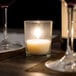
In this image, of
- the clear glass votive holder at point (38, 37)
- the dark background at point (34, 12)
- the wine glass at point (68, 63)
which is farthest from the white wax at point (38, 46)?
the dark background at point (34, 12)

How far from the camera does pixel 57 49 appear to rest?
834 millimetres

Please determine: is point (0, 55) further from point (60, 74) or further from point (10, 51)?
point (60, 74)

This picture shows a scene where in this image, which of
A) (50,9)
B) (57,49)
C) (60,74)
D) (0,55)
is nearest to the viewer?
(60,74)

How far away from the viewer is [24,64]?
2.11 feet

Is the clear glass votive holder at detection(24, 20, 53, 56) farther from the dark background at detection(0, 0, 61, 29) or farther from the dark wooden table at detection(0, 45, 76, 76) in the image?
the dark background at detection(0, 0, 61, 29)

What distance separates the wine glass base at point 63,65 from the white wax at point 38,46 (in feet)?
0.34

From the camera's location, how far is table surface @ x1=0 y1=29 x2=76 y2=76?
56cm

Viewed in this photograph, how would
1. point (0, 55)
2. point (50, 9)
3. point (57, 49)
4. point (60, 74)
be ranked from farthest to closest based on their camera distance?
point (50, 9)
point (57, 49)
point (0, 55)
point (60, 74)

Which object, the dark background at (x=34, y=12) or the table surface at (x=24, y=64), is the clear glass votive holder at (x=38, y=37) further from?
the dark background at (x=34, y=12)

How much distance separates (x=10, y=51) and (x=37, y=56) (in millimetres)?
71

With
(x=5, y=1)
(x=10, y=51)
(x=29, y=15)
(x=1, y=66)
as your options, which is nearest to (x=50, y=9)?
(x=29, y=15)

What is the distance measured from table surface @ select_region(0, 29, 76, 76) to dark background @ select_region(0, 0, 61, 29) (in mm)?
528

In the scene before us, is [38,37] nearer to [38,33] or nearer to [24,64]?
[38,33]

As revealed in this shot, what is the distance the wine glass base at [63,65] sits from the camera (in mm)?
586
